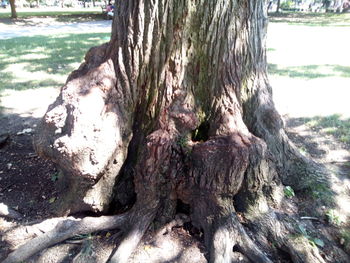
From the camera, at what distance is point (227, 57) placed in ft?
9.60

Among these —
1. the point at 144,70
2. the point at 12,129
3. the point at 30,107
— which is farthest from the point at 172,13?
the point at 30,107

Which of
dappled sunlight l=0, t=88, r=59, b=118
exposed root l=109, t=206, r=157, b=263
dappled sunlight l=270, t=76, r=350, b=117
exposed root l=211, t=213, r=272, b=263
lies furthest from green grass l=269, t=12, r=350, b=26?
exposed root l=109, t=206, r=157, b=263

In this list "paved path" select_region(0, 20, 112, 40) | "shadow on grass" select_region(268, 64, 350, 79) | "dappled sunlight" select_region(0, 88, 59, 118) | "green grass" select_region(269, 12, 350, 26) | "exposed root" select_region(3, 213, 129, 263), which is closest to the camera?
"exposed root" select_region(3, 213, 129, 263)

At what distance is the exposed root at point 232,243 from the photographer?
259cm

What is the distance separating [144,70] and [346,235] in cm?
224

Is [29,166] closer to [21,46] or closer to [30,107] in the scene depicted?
[30,107]

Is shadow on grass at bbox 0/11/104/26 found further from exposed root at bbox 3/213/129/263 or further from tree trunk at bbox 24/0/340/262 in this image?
exposed root at bbox 3/213/129/263

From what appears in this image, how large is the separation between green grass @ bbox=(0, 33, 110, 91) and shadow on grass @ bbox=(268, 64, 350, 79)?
5199mm

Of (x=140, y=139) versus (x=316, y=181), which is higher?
(x=140, y=139)

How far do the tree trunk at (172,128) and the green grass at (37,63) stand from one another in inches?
190

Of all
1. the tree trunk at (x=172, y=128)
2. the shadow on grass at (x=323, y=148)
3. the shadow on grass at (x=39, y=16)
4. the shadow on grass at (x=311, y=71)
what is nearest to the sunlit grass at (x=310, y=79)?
the shadow on grass at (x=311, y=71)

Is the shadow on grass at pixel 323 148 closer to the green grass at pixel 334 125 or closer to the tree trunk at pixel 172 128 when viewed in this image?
the green grass at pixel 334 125

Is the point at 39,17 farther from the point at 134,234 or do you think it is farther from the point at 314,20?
the point at 134,234

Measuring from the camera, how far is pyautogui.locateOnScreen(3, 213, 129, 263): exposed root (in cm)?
270
